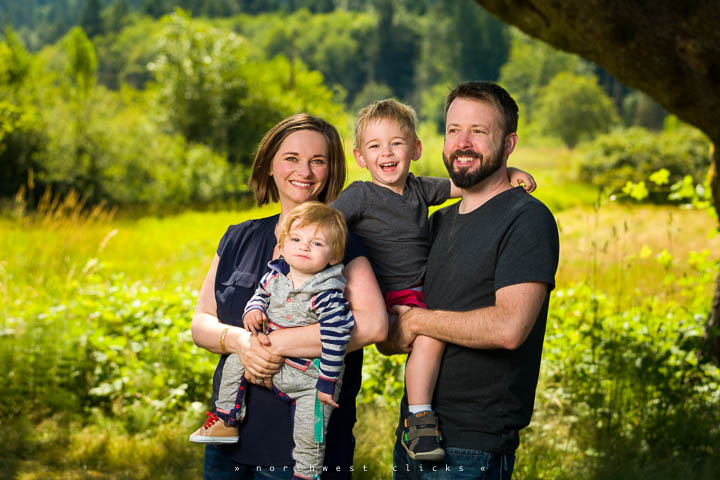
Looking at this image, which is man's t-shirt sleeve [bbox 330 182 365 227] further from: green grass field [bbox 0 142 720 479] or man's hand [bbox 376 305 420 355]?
green grass field [bbox 0 142 720 479]

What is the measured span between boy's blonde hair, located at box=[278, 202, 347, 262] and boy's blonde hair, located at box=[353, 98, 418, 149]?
545mm

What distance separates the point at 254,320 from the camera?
2227mm

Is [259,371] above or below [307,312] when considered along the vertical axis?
below

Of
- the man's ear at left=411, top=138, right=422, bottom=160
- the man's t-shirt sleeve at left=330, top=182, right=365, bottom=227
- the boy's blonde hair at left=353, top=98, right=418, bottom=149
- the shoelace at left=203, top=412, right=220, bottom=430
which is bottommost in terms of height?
the shoelace at left=203, top=412, right=220, bottom=430

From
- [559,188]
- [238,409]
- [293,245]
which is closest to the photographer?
[293,245]

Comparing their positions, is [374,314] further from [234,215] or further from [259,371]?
[234,215]

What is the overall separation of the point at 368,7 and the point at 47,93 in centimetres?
12014

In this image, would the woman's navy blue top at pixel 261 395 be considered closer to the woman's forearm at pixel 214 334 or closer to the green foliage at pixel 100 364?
the woman's forearm at pixel 214 334

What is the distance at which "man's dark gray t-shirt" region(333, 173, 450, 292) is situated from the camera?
8.17 ft

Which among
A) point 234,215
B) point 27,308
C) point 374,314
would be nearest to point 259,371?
point 374,314

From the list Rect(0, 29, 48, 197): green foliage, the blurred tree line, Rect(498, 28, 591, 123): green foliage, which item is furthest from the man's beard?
Rect(498, 28, 591, 123): green foliage

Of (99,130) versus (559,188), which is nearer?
(99,130)

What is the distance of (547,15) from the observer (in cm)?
467

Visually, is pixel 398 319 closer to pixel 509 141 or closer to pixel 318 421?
pixel 318 421
